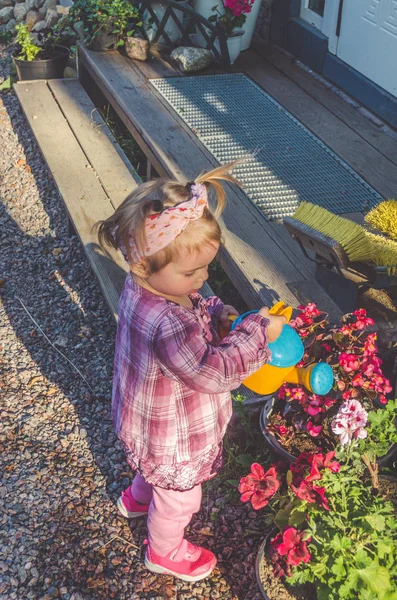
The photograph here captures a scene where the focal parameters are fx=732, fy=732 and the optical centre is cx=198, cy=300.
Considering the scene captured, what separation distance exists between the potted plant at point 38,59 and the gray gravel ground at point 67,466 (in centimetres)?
232

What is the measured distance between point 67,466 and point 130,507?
0.42m

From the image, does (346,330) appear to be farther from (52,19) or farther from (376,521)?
(52,19)

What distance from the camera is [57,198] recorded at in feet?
16.6

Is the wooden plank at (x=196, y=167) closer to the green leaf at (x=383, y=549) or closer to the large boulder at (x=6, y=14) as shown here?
the green leaf at (x=383, y=549)

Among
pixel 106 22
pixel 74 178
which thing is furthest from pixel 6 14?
pixel 74 178

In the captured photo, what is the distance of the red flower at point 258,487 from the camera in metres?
2.32

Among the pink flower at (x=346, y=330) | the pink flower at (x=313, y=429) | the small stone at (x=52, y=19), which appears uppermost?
the pink flower at (x=346, y=330)

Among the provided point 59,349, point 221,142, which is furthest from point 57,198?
point 59,349

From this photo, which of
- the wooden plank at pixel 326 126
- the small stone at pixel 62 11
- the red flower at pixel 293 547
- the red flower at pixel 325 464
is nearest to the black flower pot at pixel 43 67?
the small stone at pixel 62 11

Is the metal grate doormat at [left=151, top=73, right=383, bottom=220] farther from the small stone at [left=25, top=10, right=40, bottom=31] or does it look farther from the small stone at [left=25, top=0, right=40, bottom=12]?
the small stone at [left=25, top=0, right=40, bottom=12]

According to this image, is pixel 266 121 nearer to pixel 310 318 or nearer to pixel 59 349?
pixel 59 349

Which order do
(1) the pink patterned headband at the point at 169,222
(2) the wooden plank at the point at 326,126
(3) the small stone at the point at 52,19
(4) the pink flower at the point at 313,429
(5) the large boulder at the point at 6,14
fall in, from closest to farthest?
1. (1) the pink patterned headband at the point at 169,222
2. (4) the pink flower at the point at 313,429
3. (2) the wooden plank at the point at 326,126
4. (3) the small stone at the point at 52,19
5. (5) the large boulder at the point at 6,14

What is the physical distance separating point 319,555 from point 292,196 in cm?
230

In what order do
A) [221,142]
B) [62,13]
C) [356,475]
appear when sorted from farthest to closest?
[62,13] → [221,142] → [356,475]
